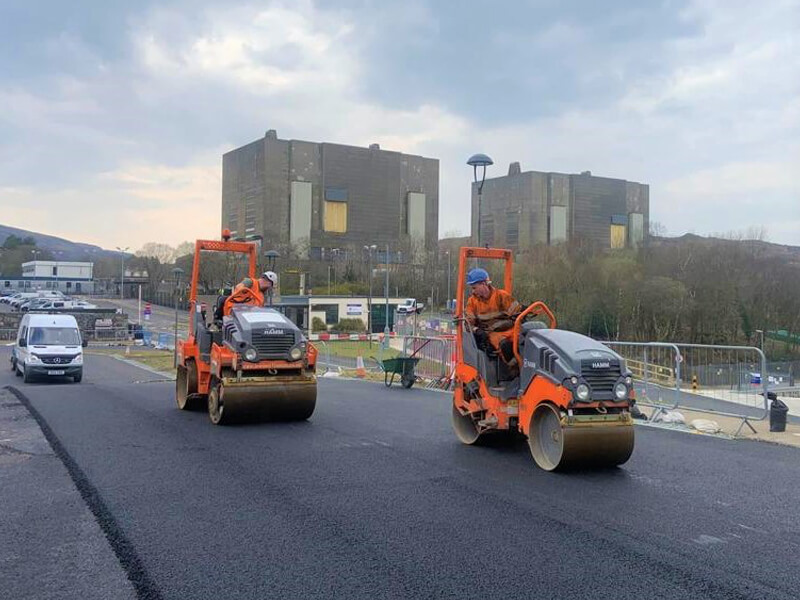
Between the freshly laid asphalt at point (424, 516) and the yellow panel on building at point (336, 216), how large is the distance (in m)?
92.4

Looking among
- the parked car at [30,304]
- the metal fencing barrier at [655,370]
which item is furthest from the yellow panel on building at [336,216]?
the metal fencing barrier at [655,370]

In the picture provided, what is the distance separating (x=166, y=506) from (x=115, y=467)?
175cm

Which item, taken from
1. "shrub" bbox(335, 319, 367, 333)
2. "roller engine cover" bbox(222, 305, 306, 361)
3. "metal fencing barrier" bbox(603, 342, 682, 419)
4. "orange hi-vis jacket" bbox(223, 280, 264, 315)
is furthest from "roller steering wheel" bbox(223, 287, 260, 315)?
"shrub" bbox(335, 319, 367, 333)

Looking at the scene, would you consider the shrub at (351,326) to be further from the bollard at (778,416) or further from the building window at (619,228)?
the building window at (619,228)

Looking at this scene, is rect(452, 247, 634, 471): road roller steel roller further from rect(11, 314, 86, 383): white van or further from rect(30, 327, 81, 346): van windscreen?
rect(30, 327, 81, 346): van windscreen

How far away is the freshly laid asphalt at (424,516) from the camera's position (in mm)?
4477

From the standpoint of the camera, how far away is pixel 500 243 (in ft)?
308

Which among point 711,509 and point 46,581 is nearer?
point 46,581

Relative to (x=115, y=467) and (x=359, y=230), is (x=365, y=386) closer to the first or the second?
(x=115, y=467)

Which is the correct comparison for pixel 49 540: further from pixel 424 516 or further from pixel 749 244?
pixel 749 244

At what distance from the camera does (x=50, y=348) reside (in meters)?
23.4

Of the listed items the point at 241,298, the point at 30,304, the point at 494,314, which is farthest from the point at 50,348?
the point at 30,304

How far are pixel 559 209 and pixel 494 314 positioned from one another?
100357 mm

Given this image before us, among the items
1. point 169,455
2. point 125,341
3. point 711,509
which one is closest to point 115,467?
point 169,455
